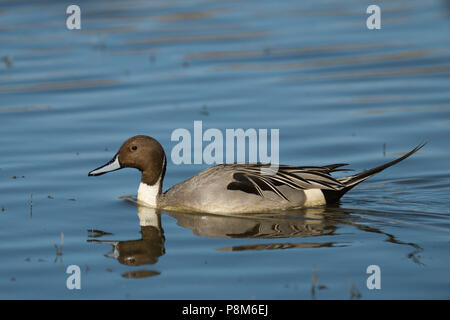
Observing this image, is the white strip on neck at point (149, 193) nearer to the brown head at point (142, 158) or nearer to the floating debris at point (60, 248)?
the brown head at point (142, 158)

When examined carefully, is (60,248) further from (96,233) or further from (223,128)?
(223,128)

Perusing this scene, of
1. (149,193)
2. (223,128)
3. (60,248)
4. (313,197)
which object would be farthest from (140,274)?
(223,128)

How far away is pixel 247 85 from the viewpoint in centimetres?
1358

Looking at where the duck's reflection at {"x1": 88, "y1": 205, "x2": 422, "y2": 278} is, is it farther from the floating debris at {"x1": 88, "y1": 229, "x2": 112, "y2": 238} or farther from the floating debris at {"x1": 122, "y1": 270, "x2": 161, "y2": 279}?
the floating debris at {"x1": 88, "y1": 229, "x2": 112, "y2": 238}

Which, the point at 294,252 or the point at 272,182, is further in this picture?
the point at 272,182

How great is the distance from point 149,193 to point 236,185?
3.05ft

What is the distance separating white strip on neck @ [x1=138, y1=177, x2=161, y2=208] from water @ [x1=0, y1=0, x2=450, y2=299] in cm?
14

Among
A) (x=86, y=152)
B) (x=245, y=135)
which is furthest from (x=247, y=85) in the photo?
(x=86, y=152)

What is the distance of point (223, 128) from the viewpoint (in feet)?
36.5

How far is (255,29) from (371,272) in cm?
1238

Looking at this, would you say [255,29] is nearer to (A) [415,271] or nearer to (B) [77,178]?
(B) [77,178]

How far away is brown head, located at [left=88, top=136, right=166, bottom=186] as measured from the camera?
27.5ft
